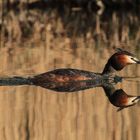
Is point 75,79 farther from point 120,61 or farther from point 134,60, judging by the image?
point 134,60

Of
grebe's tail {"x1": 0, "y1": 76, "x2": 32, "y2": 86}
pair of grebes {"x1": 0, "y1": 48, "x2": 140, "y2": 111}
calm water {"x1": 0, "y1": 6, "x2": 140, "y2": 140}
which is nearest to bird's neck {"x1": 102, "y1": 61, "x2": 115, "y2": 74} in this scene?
pair of grebes {"x1": 0, "y1": 48, "x2": 140, "y2": 111}

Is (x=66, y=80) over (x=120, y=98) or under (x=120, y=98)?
over

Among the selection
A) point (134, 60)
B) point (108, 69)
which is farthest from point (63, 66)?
point (134, 60)

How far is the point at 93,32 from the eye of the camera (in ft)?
59.5

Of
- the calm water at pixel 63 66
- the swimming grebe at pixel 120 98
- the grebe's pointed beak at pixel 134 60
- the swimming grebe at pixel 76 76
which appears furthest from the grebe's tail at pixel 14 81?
the grebe's pointed beak at pixel 134 60

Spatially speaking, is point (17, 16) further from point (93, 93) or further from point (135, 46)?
point (93, 93)

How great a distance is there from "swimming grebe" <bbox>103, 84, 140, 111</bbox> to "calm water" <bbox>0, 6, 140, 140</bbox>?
12cm

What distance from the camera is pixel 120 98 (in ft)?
32.9

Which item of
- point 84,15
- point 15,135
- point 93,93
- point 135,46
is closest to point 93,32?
point 135,46

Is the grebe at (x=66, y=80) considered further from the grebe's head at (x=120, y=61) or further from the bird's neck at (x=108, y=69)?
the grebe's head at (x=120, y=61)

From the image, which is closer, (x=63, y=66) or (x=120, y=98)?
(x=120, y=98)

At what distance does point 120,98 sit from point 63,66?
2659 millimetres

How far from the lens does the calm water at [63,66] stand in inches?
320

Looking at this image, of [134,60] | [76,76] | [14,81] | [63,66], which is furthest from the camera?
[63,66]
